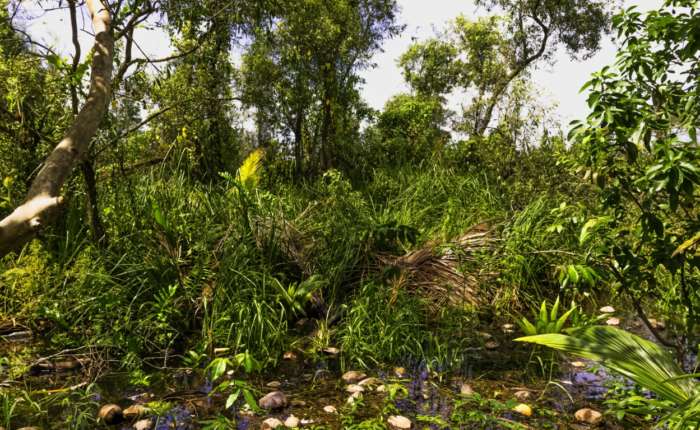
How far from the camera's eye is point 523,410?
2381 millimetres

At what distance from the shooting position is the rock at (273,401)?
248cm

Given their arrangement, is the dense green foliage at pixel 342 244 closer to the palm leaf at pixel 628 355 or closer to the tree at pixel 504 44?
the palm leaf at pixel 628 355

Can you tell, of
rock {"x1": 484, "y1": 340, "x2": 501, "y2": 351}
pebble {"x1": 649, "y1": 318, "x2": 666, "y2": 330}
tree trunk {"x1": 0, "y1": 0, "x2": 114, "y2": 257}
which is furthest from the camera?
pebble {"x1": 649, "y1": 318, "x2": 666, "y2": 330}

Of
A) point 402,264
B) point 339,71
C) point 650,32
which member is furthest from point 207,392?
point 339,71

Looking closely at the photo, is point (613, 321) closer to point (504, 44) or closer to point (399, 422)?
point (399, 422)

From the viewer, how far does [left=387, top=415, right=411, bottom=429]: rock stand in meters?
2.26

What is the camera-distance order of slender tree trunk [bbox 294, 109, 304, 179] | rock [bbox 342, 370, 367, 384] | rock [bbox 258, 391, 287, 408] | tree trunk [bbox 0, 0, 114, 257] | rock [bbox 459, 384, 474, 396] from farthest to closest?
slender tree trunk [bbox 294, 109, 304, 179]
rock [bbox 342, 370, 367, 384]
rock [bbox 459, 384, 474, 396]
rock [bbox 258, 391, 287, 408]
tree trunk [bbox 0, 0, 114, 257]

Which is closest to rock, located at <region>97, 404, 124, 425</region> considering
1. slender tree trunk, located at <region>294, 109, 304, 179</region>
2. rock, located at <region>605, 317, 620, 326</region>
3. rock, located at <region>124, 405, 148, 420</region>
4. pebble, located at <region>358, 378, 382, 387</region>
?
rock, located at <region>124, 405, 148, 420</region>

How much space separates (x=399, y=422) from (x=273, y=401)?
0.67m

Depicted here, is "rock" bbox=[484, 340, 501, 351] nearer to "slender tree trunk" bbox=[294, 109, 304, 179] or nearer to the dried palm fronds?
the dried palm fronds

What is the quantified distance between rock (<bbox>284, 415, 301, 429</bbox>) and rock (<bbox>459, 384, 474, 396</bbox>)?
2.95 ft

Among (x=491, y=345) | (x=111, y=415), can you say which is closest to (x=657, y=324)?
(x=491, y=345)

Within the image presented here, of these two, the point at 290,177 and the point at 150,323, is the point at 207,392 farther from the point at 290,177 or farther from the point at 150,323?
the point at 290,177

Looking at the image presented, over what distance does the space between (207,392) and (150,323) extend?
79 centimetres
